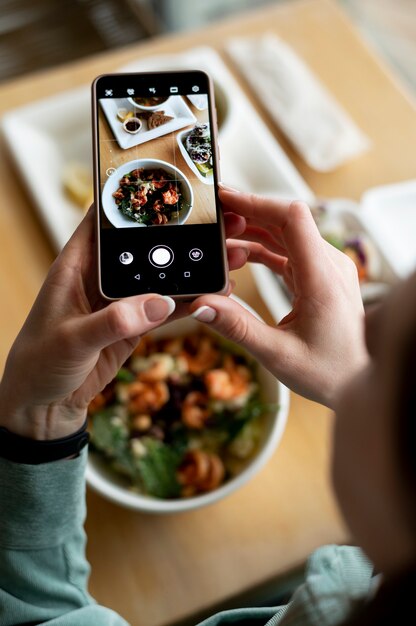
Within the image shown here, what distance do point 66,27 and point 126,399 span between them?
116 cm

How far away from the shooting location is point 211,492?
75 centimetres

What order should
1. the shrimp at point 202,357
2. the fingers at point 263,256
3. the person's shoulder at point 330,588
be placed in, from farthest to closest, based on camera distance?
1. the shrimp at point 202,357
2. the fingers at point 263,256
3. the person's shoulder at point 330,588

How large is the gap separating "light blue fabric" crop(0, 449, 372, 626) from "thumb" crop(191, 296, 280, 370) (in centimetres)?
21

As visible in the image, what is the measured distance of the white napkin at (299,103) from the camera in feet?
3.71

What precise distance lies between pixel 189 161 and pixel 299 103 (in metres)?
0.59

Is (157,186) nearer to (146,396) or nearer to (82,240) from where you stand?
(82,240)

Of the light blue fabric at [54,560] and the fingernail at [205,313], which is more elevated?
the fingernail at [205,313]

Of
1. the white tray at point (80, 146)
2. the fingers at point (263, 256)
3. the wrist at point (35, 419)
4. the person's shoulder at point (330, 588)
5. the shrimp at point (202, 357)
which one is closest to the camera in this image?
the person's shoulder at point (330, 588)

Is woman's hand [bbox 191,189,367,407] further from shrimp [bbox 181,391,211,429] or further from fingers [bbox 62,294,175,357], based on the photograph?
shrimp [bbox 181,391,211,429]

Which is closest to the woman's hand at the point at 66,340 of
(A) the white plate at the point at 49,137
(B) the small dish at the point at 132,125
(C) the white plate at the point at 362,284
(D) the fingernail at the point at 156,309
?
(D) the fingernail at the point at 156,309

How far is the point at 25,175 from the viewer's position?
1.10 m

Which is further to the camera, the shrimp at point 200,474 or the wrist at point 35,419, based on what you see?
the shrimp at point 200,474

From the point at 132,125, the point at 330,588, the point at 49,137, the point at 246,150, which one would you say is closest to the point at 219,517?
the point at 330,588

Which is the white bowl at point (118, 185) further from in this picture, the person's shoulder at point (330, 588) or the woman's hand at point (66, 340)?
the person's shoulder at point (330, 588)
